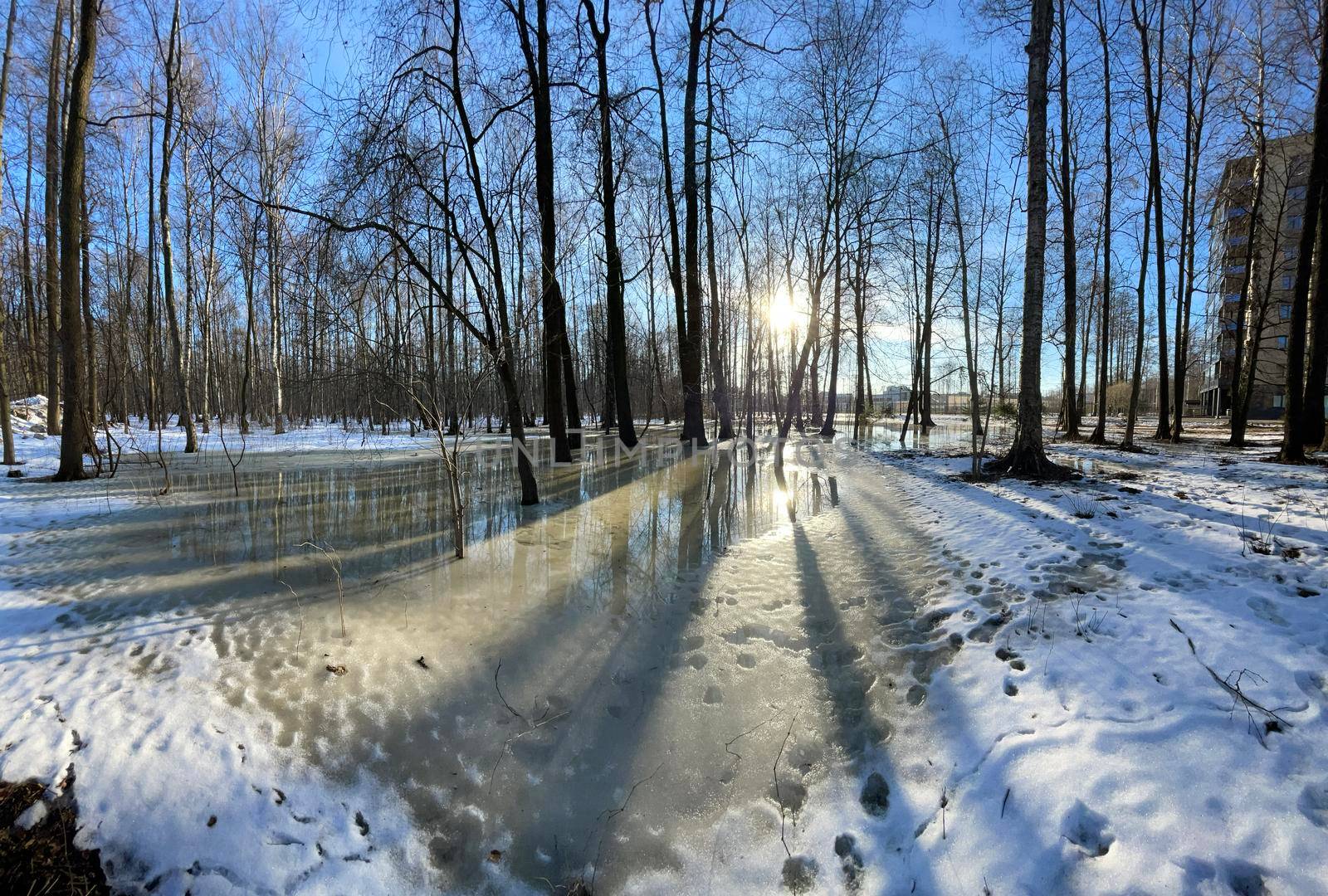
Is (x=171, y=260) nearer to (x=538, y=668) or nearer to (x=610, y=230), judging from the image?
(x=610, y=230)

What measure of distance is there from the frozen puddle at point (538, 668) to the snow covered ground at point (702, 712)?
0.02 m

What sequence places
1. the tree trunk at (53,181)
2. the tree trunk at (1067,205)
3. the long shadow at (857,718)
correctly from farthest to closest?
the tree trunk at (1067,205) < the tree trunk at (53,181) < the long shadow at (857,718)

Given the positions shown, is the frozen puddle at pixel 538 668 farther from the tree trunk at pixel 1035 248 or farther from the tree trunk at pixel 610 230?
the tree trunk at pixel 610 230

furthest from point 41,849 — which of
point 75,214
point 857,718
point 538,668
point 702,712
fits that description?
point 75,214

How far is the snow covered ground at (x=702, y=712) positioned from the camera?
2016 mm

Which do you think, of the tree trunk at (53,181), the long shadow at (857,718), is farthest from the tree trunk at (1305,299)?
the tree trunk at (53,181)

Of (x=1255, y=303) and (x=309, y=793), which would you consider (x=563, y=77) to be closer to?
(x=309, y=793)

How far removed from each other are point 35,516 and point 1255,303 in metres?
25.6

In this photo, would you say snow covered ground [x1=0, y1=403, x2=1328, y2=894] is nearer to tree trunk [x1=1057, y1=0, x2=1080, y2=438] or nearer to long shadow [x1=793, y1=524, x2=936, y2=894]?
long shadow [x1=793, y1=524, x2=936, y2=894]

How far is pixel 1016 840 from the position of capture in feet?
6.56

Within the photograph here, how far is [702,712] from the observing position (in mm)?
2980

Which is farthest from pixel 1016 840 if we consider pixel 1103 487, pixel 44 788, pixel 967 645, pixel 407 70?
pixel 407 70

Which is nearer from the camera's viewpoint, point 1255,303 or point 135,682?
point 135,682

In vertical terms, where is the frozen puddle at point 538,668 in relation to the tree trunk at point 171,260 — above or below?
below
